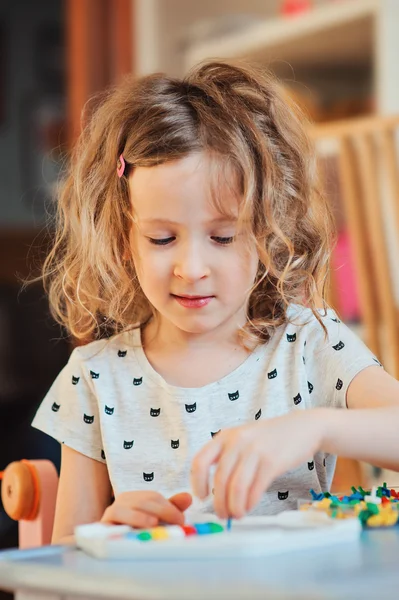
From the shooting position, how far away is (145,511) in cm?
70

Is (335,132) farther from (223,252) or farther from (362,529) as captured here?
(362,529)

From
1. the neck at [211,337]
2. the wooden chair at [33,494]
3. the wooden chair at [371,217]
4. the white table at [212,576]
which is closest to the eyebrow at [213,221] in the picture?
the neck at [211,337]

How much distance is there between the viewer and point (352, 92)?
293cm

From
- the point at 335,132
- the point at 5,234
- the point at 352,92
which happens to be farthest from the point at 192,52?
the point at 5,234

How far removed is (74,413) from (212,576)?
0.56 metres

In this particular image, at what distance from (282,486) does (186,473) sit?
0.10m

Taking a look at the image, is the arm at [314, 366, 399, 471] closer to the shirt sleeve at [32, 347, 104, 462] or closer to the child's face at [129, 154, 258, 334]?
the child's face at [129, 154, 258, 334]

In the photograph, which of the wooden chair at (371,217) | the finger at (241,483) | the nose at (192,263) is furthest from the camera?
the wooden chair at (371,217)

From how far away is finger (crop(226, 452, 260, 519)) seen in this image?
0.64 meters

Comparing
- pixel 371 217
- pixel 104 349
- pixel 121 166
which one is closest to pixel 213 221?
pixel 121 166

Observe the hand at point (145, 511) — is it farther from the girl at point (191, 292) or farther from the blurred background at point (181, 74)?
the blurred background at point (181, 74)

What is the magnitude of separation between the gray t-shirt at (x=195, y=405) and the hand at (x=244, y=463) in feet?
0.95

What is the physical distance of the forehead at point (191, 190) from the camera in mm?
900

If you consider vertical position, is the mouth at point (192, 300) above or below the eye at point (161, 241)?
below
